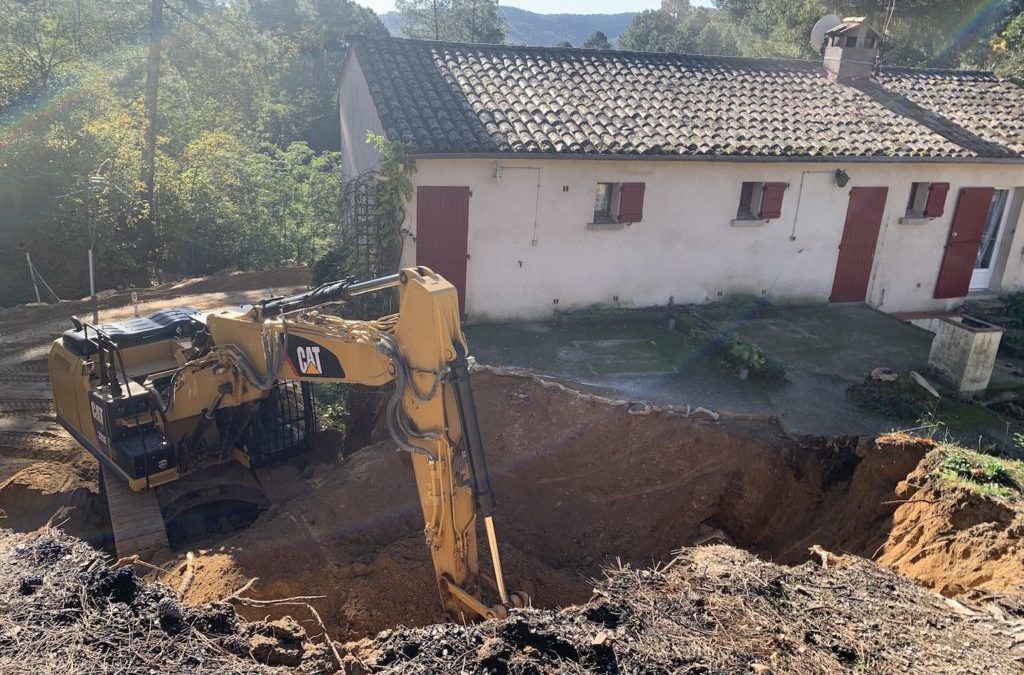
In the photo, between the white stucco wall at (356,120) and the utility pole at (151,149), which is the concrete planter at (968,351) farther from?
the utility pole at (151,149)

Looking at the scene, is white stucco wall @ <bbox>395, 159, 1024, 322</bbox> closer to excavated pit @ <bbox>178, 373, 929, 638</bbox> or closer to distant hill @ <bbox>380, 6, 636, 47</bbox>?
excavated pit @ <bbox>178, 373, 929, 638</bbox>

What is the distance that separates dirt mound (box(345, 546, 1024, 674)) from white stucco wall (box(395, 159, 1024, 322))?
23.6 feet

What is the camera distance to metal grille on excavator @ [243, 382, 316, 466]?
862 centimetres

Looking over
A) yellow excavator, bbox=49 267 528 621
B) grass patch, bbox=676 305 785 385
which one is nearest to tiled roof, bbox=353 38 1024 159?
grass patch, bbox=676 305 785 385

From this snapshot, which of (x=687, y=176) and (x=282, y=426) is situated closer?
(x=282, y=426)

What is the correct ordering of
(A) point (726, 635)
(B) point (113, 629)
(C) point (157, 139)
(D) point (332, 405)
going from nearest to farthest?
(B) point (113, 629) < (A) point (726, 635) < (D) point (332, 405) < (C) point (157, 139)

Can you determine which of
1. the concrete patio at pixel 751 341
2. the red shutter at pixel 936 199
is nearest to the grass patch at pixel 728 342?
the concrete patio at pixel 751 341

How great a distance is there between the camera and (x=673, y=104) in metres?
13.6

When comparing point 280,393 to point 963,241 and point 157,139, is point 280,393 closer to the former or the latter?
point 963,241

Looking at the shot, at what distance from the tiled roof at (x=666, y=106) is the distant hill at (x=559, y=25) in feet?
317

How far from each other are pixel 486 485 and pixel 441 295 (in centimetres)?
154

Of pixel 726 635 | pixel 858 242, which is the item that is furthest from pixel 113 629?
pixel 858 242

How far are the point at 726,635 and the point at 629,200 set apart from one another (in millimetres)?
8621

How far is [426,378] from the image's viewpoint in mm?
5672
